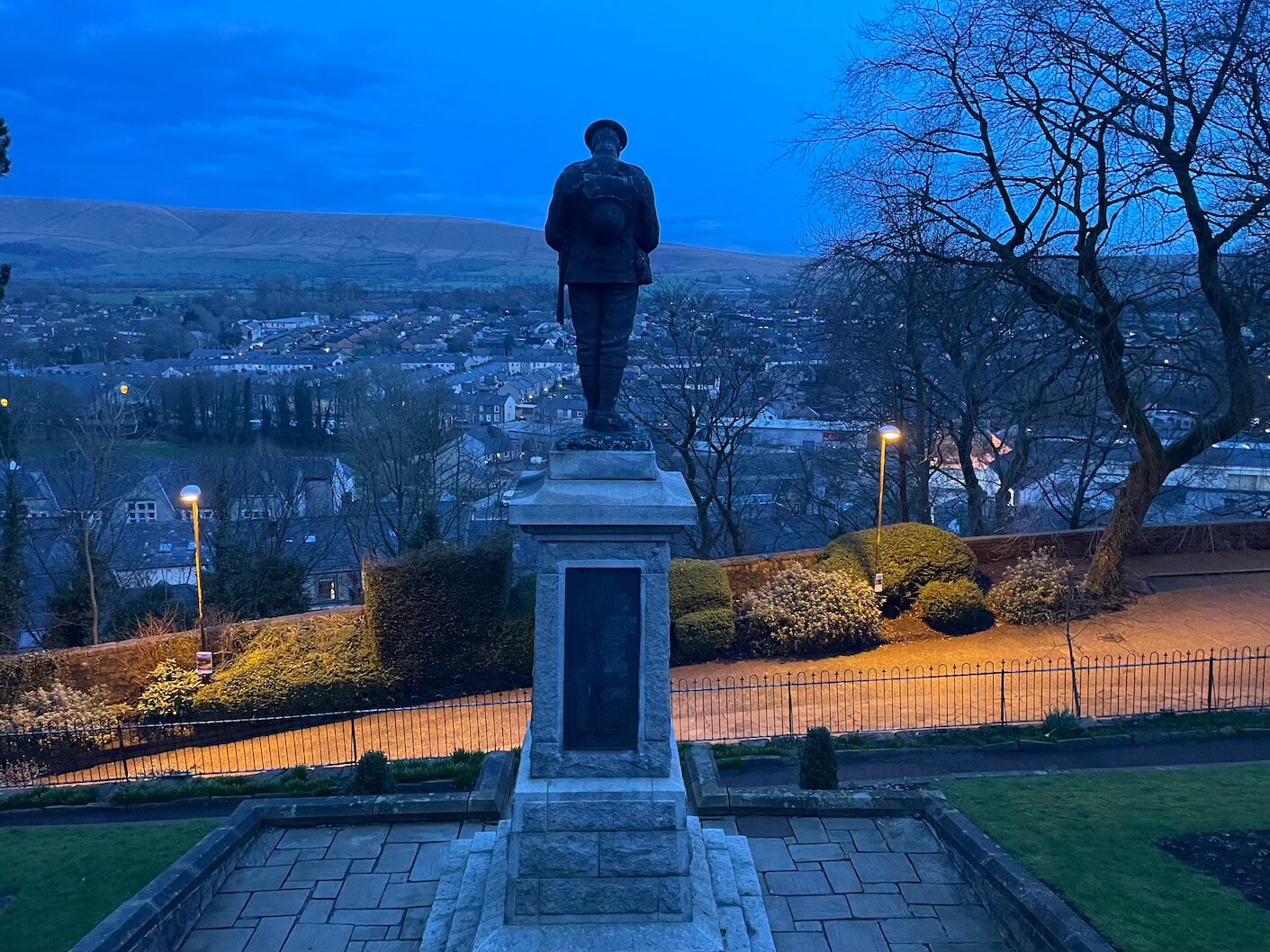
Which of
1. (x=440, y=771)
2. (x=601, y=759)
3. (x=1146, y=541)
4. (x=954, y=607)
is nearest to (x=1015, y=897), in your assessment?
(x=601, y=759)

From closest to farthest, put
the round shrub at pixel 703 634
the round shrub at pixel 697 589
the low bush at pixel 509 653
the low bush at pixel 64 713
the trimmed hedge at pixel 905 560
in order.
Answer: the low bush at pixel 64 713 < the low bush at pixel 509 653 < the round shrub at pixel 703 634 < the round shrub at pixel 697 589 < the trimmed hedge at pixel 905 560

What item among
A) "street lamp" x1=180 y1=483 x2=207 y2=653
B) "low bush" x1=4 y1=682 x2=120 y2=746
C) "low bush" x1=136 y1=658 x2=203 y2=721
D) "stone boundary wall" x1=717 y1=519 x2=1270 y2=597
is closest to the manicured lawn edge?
"stone boundary wall" x1=717 y1=519 x2=1270 y2=597

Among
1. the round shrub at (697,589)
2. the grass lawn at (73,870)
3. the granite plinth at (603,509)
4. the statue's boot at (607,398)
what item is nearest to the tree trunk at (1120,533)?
the round shrub at (697,589)

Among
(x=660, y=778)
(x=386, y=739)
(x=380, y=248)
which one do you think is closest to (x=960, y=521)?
(x=386, y=739)

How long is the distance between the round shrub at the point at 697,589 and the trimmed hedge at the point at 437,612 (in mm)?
3434

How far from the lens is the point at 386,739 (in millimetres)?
15070

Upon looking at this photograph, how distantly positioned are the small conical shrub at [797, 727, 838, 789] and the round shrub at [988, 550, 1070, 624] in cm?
953

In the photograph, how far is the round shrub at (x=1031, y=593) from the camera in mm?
17953

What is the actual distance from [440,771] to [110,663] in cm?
839

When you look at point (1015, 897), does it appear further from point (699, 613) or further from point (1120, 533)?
point (1120, 533)

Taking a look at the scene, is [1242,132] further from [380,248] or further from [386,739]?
[380,248]

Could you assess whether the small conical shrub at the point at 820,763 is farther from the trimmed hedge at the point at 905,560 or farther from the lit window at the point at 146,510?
the lit window at the point at 146,510

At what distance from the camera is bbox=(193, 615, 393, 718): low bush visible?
16328 millimetres

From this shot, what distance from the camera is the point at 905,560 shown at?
734 inches
